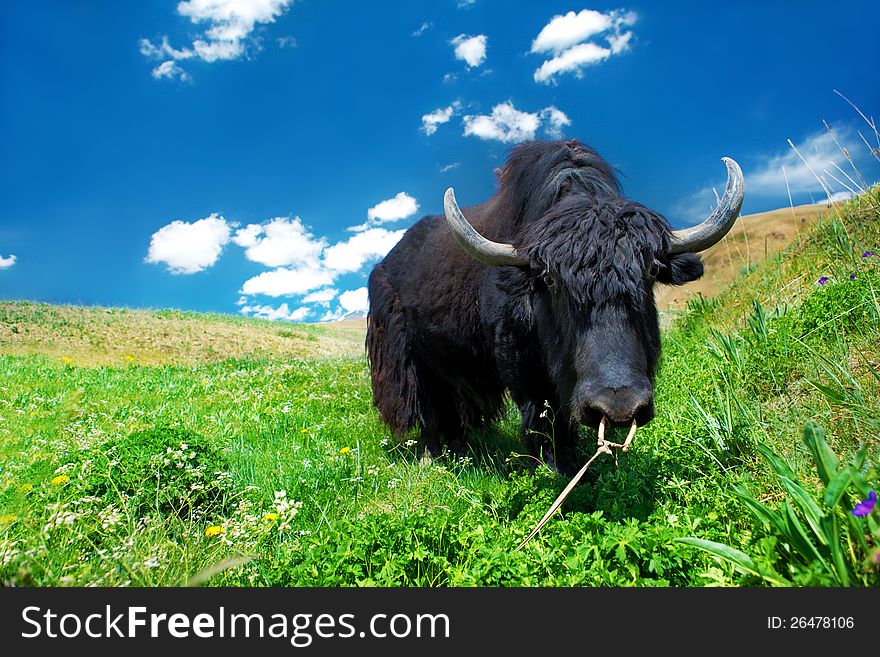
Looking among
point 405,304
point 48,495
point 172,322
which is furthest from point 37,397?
point 172,322

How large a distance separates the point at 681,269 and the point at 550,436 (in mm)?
1482

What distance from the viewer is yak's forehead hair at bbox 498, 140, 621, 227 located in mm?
4012

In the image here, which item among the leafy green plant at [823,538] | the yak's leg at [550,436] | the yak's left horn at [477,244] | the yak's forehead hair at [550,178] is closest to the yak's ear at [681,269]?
the yak's forehead hair at [550,178]

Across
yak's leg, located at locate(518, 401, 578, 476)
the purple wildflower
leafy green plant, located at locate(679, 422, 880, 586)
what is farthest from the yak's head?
the purple wildflower

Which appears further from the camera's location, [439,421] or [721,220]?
[439,421]

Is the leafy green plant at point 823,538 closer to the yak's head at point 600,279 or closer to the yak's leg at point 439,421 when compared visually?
the yak's head at point 600,279

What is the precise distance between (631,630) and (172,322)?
20.9 meters

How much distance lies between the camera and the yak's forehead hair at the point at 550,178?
401 centimetres

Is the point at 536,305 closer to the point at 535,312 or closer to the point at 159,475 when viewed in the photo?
the point at 535,312

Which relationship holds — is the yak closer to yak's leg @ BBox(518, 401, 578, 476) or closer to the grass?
yak's leg @ BBox(518, 401, 578, 476)

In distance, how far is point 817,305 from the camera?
191 inches

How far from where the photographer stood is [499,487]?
4258 mm

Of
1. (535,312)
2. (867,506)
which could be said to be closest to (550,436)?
(535,312)

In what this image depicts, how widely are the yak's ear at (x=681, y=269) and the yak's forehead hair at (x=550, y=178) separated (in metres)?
0.63
